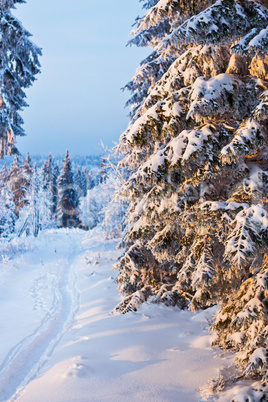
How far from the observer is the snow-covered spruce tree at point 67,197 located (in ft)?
187

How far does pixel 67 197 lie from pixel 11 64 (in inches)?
1886

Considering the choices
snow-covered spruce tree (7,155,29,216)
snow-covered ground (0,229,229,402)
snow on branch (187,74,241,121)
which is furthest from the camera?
snow-covered spruce tree (7,155,29,216)

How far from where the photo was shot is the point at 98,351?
6.03 m

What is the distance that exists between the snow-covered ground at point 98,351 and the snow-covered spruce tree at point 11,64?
6.94 metres

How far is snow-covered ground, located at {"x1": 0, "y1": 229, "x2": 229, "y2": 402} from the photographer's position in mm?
4645

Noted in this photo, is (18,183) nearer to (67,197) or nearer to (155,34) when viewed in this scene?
(67,197)

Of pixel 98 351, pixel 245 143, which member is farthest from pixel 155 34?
pixel 98 351

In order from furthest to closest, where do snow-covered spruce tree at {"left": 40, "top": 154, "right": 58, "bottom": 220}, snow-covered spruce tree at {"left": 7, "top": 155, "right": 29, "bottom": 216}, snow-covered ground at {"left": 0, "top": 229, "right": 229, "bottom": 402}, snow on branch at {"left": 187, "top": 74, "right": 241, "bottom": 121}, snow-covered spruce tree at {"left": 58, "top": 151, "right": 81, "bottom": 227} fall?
snow-covered spruce tree at {"left": 58, "top": 151, "right": 81, "bottom": 227} → snow-covered spruce tree at {"left": 40, "top": 154, "right": 58, "bottom": 220} → snow-covered spruce tree at {"left": 7, "top": 155, "right": 29, "bottom": 216} → snow-covered ground at {"left": 0, "top": 229, "right": 229, "bottom": 402} → snow on branch at {"left": 187, "top": 74, "right": 241, "bottom": 121}

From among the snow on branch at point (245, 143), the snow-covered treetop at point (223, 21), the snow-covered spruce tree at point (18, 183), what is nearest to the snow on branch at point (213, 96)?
the snow-covered treetop at point (223, 21)

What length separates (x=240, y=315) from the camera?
13.5 feet

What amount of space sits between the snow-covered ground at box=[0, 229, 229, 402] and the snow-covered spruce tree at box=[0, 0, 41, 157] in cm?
694

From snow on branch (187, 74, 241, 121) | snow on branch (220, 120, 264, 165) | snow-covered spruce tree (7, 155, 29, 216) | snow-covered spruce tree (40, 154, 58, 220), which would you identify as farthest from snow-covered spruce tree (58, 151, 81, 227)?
snow on branch (220, 120, 264, 165)

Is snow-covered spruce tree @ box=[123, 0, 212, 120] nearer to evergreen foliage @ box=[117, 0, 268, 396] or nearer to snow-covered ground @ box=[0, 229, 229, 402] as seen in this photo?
evergreen foliage @ box=[117, 0, 268, 396]

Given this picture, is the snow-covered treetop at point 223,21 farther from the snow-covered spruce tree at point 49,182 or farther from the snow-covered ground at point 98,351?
the snow-covered spruce tree at point 49,182
